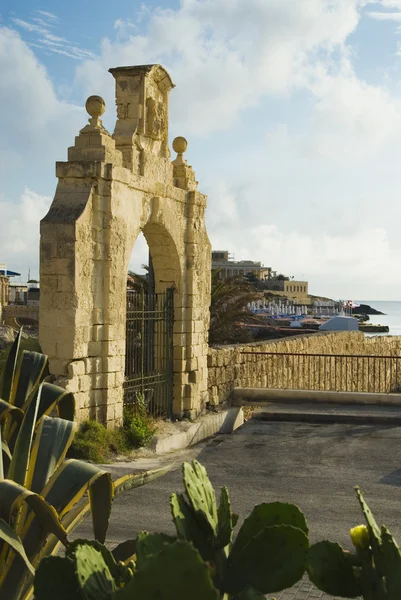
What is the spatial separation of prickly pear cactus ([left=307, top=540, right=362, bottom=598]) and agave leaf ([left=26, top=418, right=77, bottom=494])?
1.73m

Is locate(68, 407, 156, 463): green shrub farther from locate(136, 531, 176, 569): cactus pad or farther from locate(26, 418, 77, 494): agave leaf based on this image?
locate(136, 531, 176, 569): cactus pad

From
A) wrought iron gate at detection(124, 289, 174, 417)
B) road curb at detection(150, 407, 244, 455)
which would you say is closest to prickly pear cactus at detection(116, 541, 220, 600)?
road curb at detection(150, 407, 244, 455)

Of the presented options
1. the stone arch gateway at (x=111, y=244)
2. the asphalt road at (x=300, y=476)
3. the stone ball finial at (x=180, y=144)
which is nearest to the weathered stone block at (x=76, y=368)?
the stone arch gateway at (x=111, y=244)

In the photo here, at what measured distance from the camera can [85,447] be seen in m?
9.23

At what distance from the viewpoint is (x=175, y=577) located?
1877mm

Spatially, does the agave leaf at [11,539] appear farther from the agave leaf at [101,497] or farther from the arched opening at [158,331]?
the arched opening at [158,331]

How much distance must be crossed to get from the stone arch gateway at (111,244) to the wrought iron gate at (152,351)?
169 mm

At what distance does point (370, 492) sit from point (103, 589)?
7.12m

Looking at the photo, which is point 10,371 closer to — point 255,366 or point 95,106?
point 95,106

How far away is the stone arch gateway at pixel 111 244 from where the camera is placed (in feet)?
30.7

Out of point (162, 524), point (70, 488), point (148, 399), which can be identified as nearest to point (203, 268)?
point (148, 399)

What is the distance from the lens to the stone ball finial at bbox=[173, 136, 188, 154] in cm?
1255

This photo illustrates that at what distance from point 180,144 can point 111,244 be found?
10.8ft

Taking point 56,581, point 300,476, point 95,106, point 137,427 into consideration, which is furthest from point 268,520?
point 95,106
